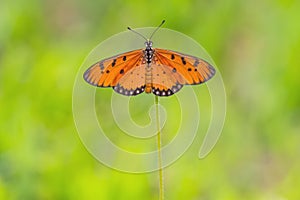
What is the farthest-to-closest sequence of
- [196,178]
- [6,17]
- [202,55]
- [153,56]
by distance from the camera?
[6,17], [202,55], [196,178], [153,56]

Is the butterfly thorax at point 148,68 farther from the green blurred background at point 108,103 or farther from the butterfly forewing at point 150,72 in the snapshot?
the green blurred background at point 108,103

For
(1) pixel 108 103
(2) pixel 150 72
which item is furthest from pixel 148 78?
(1) pixel 108 103

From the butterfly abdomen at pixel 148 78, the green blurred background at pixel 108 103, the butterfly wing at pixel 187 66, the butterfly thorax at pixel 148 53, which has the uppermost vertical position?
the green blurred background at pixel 108 103

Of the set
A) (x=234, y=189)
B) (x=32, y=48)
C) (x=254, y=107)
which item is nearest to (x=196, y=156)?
(x=234, y=189)

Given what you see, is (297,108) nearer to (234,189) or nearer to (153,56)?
(234,189)

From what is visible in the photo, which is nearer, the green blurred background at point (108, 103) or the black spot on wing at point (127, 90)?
the black spot on wing at point (127, 90)

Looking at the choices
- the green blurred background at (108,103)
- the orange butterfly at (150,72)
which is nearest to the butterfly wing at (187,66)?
the orange butterfly at (150,72)

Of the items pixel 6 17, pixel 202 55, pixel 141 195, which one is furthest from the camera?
pixel 6 17

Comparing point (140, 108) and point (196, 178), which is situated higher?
point (140, 108)
